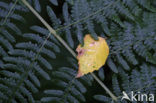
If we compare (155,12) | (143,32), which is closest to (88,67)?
(143,32)

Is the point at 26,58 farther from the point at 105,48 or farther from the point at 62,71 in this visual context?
the point at 105,48

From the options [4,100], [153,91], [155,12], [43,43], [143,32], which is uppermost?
[155,12]

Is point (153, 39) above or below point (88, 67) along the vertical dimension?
above

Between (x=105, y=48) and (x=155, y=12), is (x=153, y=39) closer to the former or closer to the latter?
(x=155, y=12)

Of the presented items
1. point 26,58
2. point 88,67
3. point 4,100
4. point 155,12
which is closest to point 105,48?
point 88,67

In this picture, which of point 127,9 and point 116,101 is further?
point 116,101

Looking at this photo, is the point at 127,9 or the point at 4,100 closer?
the point at 127,9
